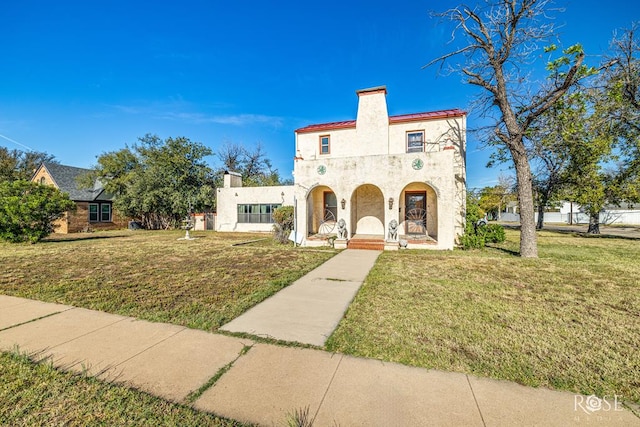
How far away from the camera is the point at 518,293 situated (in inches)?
211

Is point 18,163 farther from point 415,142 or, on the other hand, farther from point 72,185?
point 415,142

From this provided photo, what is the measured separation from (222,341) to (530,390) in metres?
3.33

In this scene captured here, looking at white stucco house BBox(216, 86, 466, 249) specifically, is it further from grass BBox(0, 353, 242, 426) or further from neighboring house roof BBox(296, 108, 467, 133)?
grass BBox(0, 353, 242, 426)

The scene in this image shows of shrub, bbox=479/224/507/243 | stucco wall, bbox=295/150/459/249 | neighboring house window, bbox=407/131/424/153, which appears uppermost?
neighboring house window, bbox=407/131/424/153

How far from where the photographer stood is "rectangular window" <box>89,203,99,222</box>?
2244 cm

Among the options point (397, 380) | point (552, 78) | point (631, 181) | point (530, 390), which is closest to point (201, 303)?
point (397, 380)

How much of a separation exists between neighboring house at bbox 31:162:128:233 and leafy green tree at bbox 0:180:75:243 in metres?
8.68

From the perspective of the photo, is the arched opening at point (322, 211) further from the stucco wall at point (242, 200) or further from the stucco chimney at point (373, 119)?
the stucco wall at point (242, 200)

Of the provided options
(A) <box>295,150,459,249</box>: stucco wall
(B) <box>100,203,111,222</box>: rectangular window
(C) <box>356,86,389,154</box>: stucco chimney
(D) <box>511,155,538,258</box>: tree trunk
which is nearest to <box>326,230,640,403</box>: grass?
(D) <box>511,155,538,258</box>: tree trunk

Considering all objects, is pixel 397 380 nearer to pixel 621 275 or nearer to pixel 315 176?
pixel 621 275

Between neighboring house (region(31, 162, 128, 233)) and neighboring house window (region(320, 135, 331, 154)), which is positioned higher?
neighboring house window (region(320, 135, 331, 154))

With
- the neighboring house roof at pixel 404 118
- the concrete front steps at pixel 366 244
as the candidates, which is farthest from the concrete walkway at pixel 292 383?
the neighboring house roof at pixel 404 118

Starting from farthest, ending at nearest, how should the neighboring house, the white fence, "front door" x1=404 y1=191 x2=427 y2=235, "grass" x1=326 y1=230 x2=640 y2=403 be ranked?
the white fence < the neighboring house < "front door" x1=404 y1=191 x2=427 y2=235 < "grass" x1=326 y1=230 x2=640 y2=403

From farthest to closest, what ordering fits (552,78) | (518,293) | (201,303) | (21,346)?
(552,78) → (518,293) → (201,303) → (21,346)
